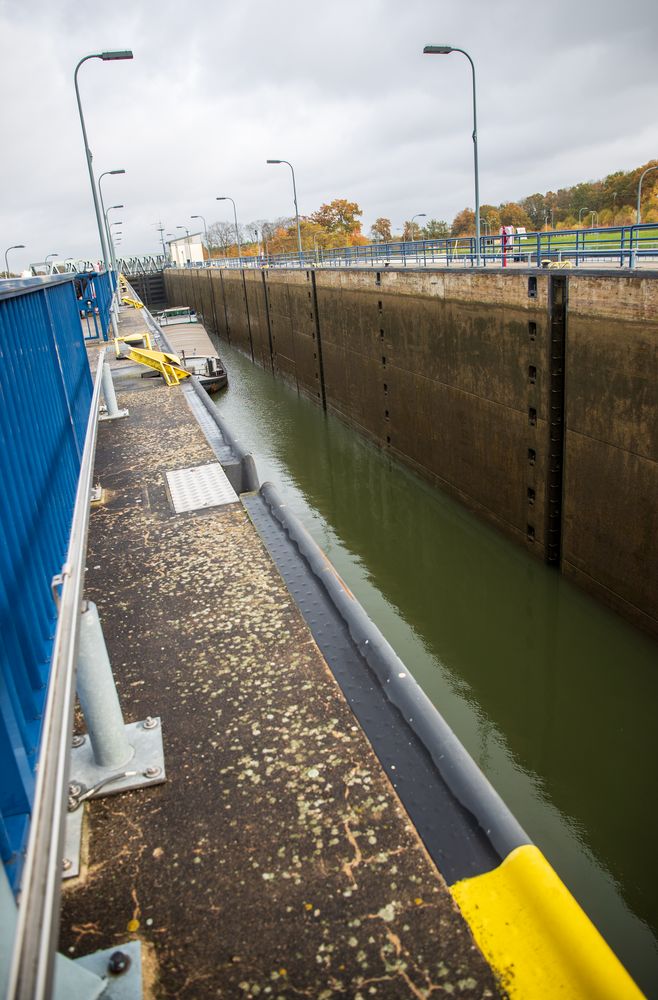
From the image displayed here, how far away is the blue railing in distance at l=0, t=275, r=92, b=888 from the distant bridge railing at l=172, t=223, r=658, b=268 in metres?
6.88

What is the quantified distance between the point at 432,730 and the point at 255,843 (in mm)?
874

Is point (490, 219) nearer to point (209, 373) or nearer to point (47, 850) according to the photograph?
point (209, 373)

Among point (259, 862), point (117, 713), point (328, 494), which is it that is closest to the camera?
point (259, 862)

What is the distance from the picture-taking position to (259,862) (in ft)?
8.26

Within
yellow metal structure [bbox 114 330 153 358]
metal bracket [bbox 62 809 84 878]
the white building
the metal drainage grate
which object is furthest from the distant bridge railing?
the white building

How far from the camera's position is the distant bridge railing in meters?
9.63

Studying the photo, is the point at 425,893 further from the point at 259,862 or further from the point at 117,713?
the point at 117,713

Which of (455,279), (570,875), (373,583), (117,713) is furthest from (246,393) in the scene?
(117,713)

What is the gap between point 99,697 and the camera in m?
2.73

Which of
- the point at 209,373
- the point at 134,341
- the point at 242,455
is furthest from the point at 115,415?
the point at 209,373

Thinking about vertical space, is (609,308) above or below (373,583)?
above

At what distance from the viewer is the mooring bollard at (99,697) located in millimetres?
2586

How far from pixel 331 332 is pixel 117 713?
18042 mm

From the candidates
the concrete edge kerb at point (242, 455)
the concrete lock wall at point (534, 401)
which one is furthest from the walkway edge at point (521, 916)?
the concrete lock wall at point (534, 401)
